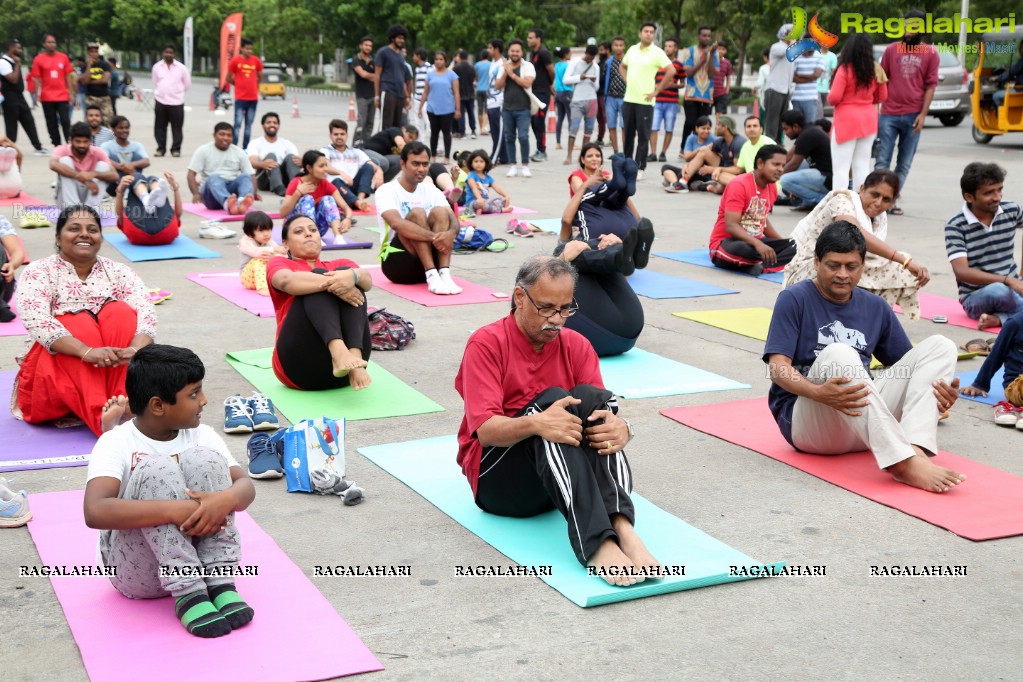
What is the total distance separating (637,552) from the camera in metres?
3.69

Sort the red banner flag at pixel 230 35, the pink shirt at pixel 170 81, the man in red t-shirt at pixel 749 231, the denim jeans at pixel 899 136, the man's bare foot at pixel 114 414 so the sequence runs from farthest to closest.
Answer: the red banner flag at pixel 230 35 → the pink shirt at pixel 170 81 → the denim jeans at pixel 899 136 → the man in red t-shirt at pixel 749 231 → the man's bare foot at pixel 114 414

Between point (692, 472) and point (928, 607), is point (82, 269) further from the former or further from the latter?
point (928, 607)

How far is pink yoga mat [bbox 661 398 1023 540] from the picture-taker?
425 centimetres

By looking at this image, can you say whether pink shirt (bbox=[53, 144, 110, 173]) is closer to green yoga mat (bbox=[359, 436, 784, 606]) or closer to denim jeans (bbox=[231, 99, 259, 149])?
denim jeans (bbox=[231, 99, 259, 149])

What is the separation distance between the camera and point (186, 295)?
27.6 ft

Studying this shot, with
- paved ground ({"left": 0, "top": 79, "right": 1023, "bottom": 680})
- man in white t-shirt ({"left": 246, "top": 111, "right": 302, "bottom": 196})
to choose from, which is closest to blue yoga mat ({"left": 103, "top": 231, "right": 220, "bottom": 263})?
man in white t-shirt ({"left": 246, "top": 111, "right": 302, "bottom": 196})

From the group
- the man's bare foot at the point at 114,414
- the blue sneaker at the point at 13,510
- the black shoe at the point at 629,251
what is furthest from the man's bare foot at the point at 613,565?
the black shoe at the point at 629,251

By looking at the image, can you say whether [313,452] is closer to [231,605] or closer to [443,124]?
[231,605]

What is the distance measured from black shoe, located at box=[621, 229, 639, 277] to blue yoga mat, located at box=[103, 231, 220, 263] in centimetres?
465

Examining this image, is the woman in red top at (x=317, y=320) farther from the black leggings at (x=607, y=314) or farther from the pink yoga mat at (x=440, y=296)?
the pink yoga mat at (x=440, y=296)

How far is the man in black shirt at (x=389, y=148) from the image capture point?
13219mm

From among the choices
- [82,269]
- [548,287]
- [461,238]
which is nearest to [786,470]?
[548,287]

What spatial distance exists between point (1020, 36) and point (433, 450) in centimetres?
1642

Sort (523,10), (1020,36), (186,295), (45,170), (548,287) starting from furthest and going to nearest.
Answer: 1. (523,10)
2. (1020,36)
3. (45,170)
4. (186,295)
5. (548,287)
